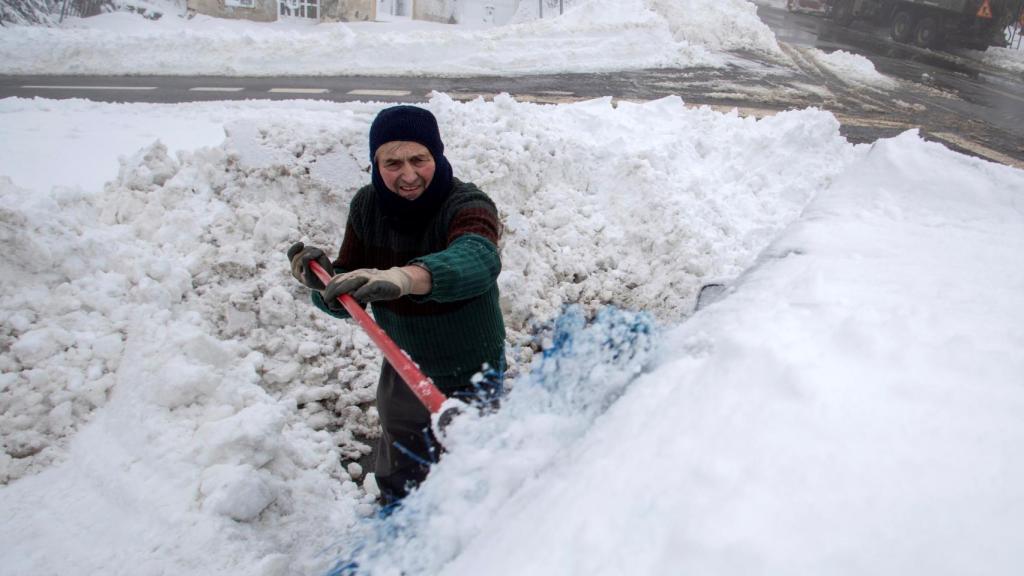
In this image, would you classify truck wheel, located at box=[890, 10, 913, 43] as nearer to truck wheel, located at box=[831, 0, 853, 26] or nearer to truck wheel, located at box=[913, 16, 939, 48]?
truck wheel, located at box=[913, 16, 939, 48]

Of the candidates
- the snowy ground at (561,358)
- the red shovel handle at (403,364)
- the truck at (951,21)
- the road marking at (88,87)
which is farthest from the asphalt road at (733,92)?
the red shovel handle at (403,364)

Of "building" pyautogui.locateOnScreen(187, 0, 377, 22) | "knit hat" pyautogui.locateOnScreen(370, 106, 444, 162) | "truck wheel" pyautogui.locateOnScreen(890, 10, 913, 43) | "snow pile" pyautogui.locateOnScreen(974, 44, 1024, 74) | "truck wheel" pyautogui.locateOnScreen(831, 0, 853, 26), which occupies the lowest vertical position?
"knit hat" pyautogui.locateOnScreen(370, 106, 444, 162)

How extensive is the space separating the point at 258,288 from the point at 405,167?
2124 mm

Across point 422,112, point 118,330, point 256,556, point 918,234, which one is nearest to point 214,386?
point 118,330

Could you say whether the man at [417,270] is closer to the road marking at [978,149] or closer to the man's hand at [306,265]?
the man's hand at [306,265]

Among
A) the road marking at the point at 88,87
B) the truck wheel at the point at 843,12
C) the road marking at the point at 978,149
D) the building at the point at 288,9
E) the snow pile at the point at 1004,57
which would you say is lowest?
the road marking at the point at 978,149

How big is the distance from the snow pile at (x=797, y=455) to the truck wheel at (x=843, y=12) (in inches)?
834

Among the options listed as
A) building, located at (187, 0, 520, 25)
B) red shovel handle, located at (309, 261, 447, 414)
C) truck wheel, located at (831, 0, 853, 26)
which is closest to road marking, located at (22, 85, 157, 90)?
building, located at (187, 0, 520, 25)

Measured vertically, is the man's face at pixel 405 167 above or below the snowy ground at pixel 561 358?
above

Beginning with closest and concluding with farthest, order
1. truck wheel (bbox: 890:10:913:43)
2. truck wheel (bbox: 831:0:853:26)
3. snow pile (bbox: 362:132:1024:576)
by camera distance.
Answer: snow pile (bbox: 362:132:1024:576), truck wheel (bbox: 890:10:913:43), truck wheel (bbox: 831:0:853:26)

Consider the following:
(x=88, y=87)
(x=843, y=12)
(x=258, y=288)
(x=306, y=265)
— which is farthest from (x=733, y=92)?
(x=843, y=12)

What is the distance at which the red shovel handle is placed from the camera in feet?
5.89

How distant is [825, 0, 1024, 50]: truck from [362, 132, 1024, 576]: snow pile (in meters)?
18.3

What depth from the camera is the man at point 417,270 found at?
1953 mm
